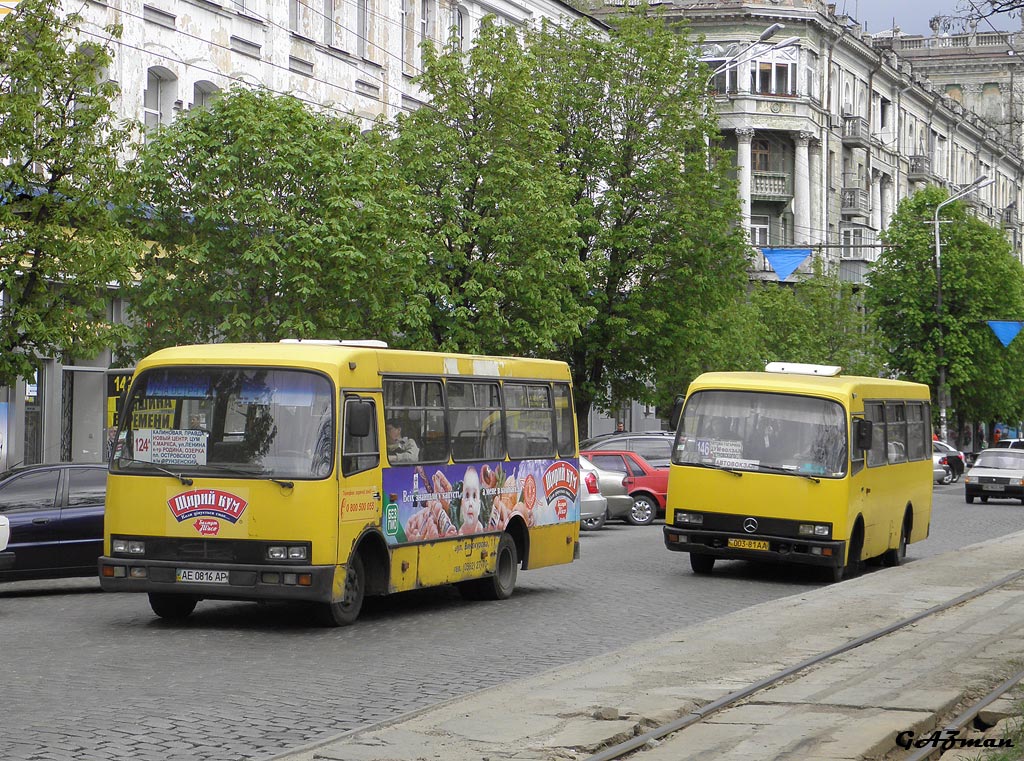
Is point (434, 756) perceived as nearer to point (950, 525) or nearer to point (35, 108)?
point (35, 108)

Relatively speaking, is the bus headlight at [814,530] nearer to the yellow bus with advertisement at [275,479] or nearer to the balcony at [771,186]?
the yellow bus with advertisement at [275,479]

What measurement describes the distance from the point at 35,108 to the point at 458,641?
9877mm

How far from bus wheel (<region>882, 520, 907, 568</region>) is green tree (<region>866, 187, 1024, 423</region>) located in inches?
1762

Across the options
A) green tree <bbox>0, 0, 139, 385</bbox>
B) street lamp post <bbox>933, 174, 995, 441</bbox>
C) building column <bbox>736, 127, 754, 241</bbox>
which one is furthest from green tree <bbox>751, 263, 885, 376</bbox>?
green tree <bbox>0, 0, 139, 385</bbox>

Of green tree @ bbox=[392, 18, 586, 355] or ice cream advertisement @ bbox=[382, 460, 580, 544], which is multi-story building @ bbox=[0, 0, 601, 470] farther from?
ice cream advertisement @ bbox=[382, 460, 580, 544]

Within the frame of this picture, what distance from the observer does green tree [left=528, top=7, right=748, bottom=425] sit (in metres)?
40.5

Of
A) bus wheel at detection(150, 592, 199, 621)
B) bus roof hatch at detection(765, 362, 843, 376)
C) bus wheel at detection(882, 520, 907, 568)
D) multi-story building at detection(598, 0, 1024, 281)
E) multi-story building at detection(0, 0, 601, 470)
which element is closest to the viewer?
bus wheel at detection(150, 592, 199, 621)

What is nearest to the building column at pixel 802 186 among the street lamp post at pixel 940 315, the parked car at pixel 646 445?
the street lamp post at pixel 940 315

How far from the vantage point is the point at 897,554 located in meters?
24.6

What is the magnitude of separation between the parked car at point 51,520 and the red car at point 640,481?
16.8 metres

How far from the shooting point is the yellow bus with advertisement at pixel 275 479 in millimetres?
14383

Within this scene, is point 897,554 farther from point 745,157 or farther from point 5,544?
point 745,157

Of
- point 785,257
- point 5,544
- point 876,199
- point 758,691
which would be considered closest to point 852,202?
point 876,199

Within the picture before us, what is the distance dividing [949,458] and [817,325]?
22.2ft
